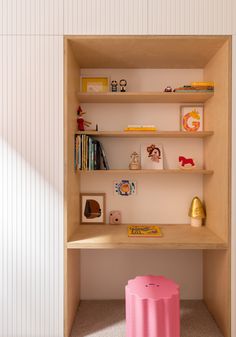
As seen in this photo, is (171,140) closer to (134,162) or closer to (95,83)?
(134,162)

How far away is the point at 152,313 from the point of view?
1736 millimetres

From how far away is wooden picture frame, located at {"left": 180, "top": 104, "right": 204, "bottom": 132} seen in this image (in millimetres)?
2479

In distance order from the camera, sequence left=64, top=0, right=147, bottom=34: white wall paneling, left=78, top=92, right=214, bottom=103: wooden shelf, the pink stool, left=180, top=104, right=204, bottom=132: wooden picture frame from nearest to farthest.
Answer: the pink stool → left=64, top=0, right=147, bottom=34: white wall paneling → left=78, top=92, right=214, bottom=103: wooden shelf → left=180, top=104, right=204, bottom=132: wooden picture frame

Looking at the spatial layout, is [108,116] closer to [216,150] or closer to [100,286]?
[216,150]

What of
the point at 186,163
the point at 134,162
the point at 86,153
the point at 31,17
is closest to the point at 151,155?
the point at 134,162

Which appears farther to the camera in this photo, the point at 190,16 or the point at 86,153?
the point at 86,153

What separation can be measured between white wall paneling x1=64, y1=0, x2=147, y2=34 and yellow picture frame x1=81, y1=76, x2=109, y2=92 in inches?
23.6

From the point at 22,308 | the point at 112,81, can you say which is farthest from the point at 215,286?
the point at 112,81

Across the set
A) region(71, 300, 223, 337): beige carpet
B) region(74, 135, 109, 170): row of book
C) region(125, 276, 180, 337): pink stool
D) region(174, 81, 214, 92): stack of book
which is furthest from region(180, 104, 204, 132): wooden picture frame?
region(71, 300, 223, 337): beige carpet

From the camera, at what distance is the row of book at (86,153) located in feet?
7.30

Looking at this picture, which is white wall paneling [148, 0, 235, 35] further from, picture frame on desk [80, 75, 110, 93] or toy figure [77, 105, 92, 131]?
toy figure [77, 105, 92, 131]

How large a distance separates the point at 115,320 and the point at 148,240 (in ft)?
2.43

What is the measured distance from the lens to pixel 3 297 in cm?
192

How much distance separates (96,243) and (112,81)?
1355 mm
